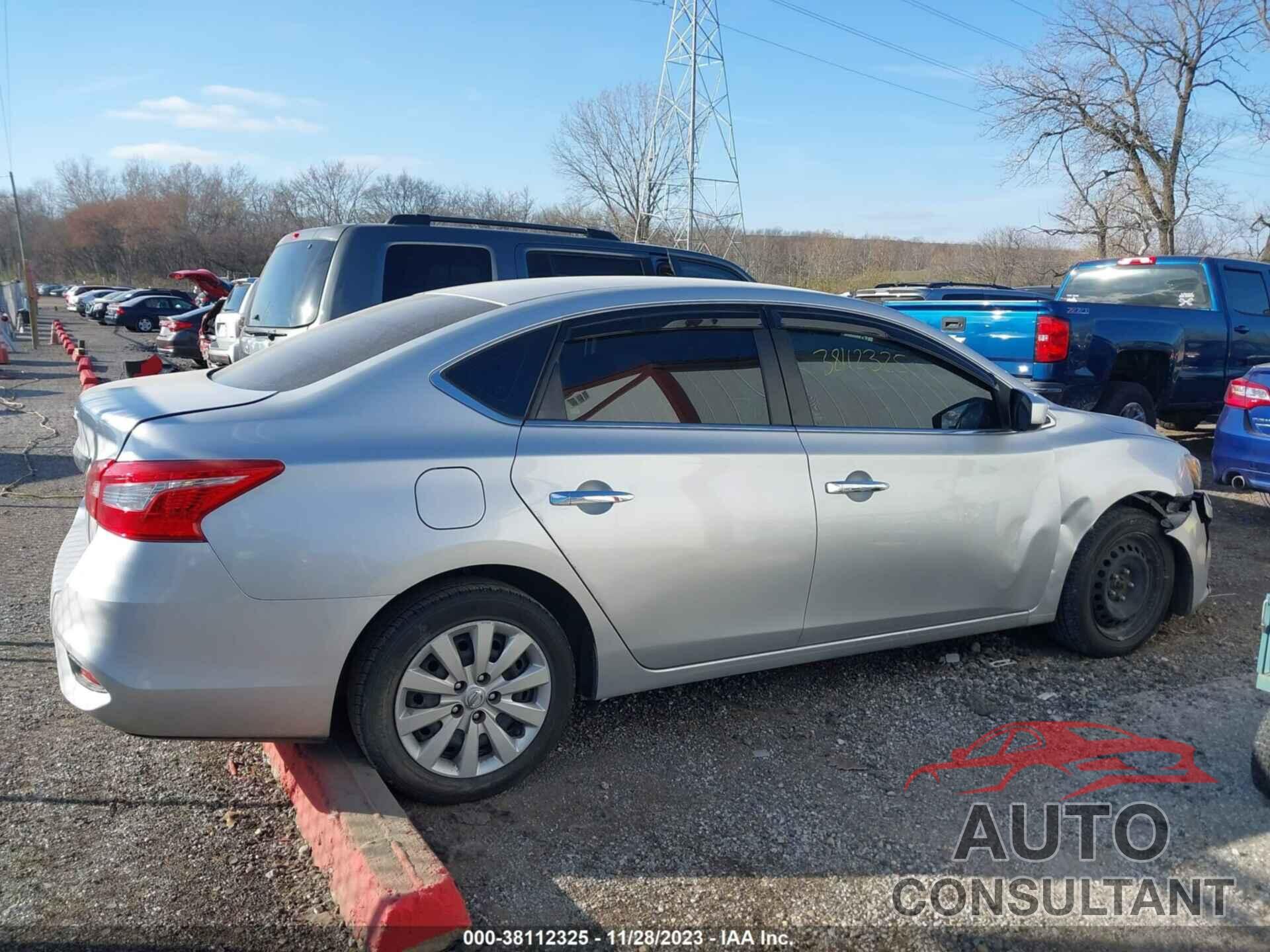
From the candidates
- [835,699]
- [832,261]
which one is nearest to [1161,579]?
[835,699]

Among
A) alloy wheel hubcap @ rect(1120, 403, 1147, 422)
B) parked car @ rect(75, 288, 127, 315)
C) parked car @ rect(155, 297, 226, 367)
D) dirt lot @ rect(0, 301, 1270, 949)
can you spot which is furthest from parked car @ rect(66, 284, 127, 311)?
dirt lot @ rect(0, 301, 1270, 949)

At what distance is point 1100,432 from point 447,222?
5004 mm

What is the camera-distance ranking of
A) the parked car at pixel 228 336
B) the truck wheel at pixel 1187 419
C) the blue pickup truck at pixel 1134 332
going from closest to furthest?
the parked car at pixel 228 336 < the blue pickup truck at pixel 1134 332 < the truck wheel at pixel 1187 419

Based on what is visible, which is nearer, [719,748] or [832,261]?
[719,748]

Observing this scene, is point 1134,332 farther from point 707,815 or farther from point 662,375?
point 707,815

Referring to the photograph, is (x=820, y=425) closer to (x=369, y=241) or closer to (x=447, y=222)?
(x=369, y=241)

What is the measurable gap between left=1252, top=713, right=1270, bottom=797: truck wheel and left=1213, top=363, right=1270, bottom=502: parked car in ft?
13.8

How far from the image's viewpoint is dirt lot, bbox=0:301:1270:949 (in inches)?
107

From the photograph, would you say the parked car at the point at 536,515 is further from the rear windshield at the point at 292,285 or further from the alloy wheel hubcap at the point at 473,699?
the rear windshield at the point at 292,285

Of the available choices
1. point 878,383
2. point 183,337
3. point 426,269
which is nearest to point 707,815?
point 878,383

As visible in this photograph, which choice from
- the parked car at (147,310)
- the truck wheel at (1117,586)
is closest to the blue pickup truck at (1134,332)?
the truck wheel at (1117,586)

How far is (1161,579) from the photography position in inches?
187

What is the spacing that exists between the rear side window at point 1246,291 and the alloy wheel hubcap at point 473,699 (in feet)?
31.9

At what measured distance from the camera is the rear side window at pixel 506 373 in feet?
10.6
